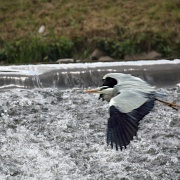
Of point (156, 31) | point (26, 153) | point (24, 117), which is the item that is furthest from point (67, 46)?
point (26, 153)

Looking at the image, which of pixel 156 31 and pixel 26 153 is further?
pixel 156 31

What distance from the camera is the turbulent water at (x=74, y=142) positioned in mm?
4879

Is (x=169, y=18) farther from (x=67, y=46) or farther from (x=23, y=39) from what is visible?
(x=23, y=39)

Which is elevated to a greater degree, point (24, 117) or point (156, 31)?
point (156, 31)

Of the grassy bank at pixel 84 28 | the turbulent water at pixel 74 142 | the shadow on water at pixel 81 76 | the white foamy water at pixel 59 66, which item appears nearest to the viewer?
the turbulent water at pixel 74 142

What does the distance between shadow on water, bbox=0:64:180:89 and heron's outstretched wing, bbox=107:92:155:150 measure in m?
2.65

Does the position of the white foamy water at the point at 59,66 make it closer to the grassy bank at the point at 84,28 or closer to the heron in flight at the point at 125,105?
the grassy bank at the point at 84,28

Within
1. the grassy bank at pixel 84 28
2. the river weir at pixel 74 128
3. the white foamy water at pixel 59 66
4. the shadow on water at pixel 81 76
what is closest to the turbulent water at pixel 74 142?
the river weir at pixel 74 128

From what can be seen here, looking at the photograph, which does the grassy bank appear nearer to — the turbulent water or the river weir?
the river weir

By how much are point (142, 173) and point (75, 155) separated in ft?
2.30

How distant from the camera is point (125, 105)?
4387 millimetres

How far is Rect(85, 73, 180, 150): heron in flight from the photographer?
408 cm

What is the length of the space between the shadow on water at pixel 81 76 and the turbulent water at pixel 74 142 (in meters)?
0.40

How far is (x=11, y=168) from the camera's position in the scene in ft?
16.3
